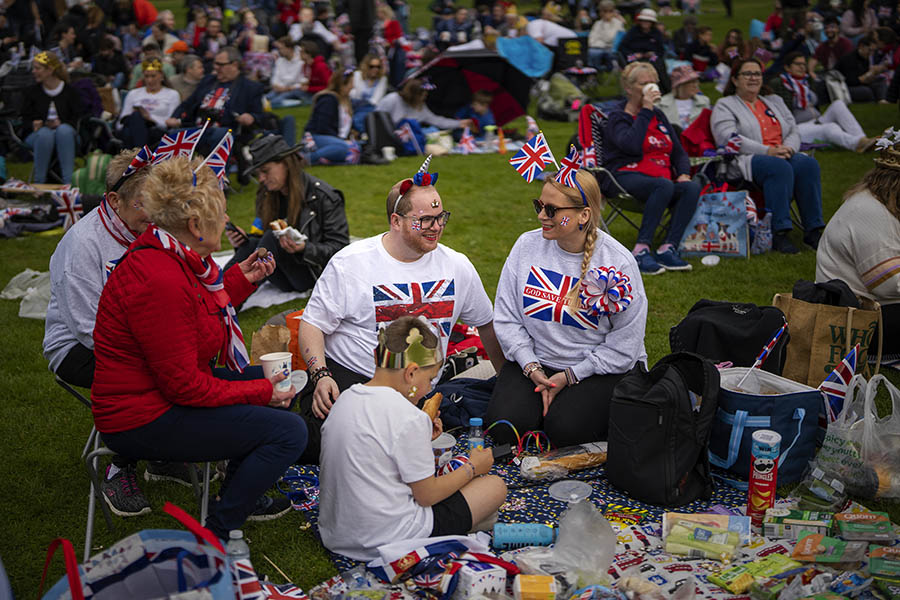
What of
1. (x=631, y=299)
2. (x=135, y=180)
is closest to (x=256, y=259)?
(x=135, y=180)

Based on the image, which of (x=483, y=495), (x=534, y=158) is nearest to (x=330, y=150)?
(x=534, y=158)

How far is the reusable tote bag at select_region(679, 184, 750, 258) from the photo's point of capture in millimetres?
7469

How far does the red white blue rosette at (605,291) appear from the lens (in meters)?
4.38

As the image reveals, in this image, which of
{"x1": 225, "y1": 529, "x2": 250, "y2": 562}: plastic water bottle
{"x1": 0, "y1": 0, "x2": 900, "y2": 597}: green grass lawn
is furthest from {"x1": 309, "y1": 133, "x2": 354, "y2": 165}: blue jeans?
{"x1": 225, "y1": 529, "x2": 250, "y2": 562}: plastic water bottle

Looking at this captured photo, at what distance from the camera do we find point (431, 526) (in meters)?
3.46

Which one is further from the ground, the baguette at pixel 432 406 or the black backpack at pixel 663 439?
the baguette at pixel 432 406

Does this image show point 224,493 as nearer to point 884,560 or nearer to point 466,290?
point 466,290

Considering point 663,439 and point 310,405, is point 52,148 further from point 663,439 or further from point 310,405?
point 663,439

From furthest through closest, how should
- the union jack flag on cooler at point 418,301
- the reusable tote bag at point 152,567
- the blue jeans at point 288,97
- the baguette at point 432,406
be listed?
1. the blue jeans at point 288,97
2. the union jack flag on cooler at point 418,301
3. the baguette at point 432,406
4. the reusable tote bag at point 152,567

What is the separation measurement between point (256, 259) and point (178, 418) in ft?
3.29

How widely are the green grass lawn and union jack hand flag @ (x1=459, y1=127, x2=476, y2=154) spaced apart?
0.84 ft

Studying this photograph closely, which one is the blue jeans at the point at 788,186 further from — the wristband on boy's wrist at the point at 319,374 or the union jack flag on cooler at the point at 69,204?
the union jack flag on cooler at the point at 69,204

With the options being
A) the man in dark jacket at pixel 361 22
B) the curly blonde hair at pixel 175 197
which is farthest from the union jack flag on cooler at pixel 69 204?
the man in dark jacket at pixel 361 22

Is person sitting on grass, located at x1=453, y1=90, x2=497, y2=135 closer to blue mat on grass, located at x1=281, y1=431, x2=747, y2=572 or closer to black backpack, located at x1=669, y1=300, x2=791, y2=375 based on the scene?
black backpack, located at x1=669, y1=300, x2=791, y2=375
